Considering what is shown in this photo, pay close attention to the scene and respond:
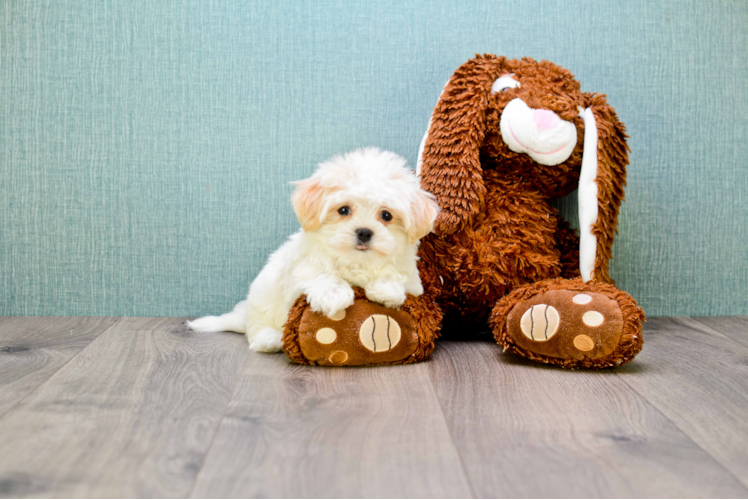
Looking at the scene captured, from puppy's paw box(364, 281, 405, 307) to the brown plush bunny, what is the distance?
6.9 inches

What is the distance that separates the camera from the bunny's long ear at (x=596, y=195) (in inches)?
51.9

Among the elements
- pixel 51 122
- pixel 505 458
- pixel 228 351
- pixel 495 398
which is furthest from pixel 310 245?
pixel 51 122

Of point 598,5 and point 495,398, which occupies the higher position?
point 598,5

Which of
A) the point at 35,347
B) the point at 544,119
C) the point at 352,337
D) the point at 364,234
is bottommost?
the point at 35,347

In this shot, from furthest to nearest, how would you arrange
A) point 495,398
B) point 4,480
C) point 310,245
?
point 310,245
point 495,398
point 4,480

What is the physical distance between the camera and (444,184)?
1317mm

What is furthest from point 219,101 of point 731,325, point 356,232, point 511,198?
point 731,325

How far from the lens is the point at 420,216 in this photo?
45.5 inches

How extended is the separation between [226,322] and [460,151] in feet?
2.21

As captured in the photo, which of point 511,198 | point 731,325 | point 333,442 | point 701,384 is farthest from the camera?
point 731,325

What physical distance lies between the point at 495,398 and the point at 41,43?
4.60 ft

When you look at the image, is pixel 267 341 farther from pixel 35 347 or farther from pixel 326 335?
pixel 35 347

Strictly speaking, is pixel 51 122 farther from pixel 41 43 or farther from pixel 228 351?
pixel 228 351

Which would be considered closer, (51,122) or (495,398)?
(495,398)
